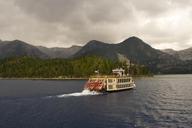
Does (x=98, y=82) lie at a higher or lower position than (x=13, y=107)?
higher

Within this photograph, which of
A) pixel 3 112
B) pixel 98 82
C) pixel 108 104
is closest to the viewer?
pixel 3 112

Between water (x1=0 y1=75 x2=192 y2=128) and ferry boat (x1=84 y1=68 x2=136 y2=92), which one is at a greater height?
ferry boat (x1=84 y1=68 x2=136 y2=92)

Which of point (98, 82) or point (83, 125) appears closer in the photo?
point (83, 125)

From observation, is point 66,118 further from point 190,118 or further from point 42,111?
point 190,118

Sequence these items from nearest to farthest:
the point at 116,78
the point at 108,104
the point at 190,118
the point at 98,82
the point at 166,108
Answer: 1. the point at 190,118
2. the point at 166,108
3. the point at 108,104
4. the point at 98,82
5. the point at 116,78

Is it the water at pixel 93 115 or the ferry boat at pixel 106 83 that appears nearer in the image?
the water at pixel 93 115

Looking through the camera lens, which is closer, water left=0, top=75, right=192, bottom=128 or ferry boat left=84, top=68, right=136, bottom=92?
water left=0, top=75, right=192, bottom=128

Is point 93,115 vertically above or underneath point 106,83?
underneath

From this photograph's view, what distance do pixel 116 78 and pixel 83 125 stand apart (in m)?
68.8

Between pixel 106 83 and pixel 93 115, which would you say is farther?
pixel 106 83

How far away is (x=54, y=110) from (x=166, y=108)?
1344 inches

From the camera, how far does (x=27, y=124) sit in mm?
65875

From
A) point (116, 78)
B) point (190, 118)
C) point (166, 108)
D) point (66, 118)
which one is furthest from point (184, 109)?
point (116, 78)

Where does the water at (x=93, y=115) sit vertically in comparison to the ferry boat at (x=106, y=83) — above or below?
below
